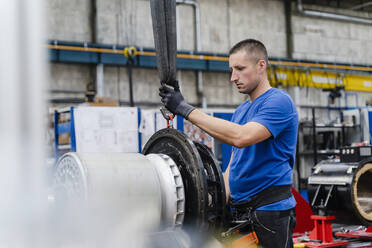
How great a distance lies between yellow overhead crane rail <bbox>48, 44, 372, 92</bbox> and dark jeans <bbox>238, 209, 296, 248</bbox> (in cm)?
810

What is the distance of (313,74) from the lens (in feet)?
37.5

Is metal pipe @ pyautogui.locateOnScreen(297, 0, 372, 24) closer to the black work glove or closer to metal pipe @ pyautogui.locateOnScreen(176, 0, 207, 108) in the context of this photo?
metal pipe @ pyautogui.locateOnScreen(176, 0, 207, 108)

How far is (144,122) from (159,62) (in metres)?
4.34

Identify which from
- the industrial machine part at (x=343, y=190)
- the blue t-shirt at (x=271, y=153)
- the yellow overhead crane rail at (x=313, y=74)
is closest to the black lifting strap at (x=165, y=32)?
the blue t-shirt at (x=271, y=153)

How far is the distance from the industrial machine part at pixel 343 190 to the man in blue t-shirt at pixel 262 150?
2.15 meters

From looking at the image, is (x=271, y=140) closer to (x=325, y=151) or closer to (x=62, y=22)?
(x=325, y=151)

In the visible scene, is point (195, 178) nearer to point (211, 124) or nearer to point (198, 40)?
point (211, 124)

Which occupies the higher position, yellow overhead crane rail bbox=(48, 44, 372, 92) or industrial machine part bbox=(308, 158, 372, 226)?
yellow overhead crane rail bbox=(48, 44, 372, 92)

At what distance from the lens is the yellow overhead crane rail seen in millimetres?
10555


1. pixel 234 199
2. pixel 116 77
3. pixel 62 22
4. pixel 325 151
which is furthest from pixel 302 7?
pixel 234 199

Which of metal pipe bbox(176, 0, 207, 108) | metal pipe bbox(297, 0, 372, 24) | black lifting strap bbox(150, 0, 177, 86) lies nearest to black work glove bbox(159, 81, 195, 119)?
black lifting strap bbox(150, 0, 177, 86)

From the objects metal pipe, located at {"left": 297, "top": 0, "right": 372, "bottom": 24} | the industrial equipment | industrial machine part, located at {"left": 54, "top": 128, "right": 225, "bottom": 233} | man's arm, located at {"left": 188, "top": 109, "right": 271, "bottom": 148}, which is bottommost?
the industrial equipment

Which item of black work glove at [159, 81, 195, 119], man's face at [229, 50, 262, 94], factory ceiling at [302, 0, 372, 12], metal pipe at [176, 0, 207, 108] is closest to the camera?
black work glove at [159, 81, 195, 119]

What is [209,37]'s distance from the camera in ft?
35.1
